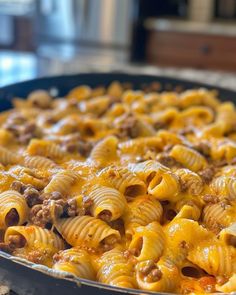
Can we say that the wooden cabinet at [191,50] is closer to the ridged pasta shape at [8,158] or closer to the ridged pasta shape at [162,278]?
the ridged pasta shape at [8,158]

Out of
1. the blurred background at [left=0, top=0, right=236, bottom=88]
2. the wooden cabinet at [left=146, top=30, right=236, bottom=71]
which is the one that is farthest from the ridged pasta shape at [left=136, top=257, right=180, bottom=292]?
the wooden cabinet at [left=146, top=30, right=236, bottom=71]

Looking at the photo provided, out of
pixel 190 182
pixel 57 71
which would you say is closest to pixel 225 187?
pixel 190 182

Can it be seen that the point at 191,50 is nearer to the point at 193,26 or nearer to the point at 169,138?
the point at 193,26

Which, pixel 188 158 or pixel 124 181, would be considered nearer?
pixel 124 181

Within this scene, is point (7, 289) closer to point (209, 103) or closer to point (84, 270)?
point (84, 270)

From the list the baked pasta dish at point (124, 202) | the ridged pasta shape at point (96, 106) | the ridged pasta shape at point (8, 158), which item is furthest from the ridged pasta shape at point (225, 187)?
the ridged pasta shape at point (96, 106)

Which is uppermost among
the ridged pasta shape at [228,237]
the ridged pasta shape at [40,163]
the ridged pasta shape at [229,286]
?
the ridged pasta shape at [228,237]
